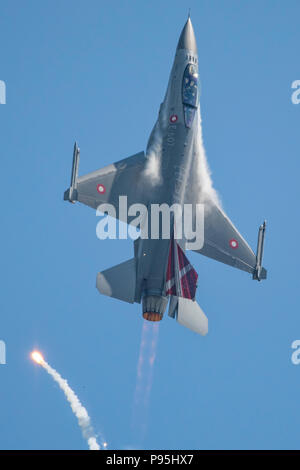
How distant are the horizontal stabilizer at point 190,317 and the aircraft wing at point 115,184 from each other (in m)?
6.18

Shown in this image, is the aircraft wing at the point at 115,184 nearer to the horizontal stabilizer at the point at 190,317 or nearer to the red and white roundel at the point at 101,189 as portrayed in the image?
the red and white roundel at the point at 101,189

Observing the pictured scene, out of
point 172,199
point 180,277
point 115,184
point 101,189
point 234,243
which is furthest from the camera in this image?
point 234,243

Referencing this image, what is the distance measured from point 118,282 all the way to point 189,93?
1102cm

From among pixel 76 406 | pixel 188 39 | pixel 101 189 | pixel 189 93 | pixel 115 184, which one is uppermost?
pixel 188 39

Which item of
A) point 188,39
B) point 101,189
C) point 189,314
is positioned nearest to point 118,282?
point 189,314

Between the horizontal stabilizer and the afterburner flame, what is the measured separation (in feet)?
30.7

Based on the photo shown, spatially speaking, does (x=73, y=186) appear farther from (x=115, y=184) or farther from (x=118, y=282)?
(x=118, y=282)

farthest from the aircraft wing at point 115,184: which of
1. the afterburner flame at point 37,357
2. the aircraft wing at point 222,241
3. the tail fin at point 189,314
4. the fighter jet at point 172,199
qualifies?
the afterburner flame at point 37,357

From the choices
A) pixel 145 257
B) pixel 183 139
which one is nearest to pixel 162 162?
pixel 183 139

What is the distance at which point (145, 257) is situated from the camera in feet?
152

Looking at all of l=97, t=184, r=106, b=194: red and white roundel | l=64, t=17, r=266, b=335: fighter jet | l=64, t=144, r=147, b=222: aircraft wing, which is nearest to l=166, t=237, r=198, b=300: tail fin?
l=64, t=17, r=266, b=335: fighter jet

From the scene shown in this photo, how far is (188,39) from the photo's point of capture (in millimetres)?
49656
